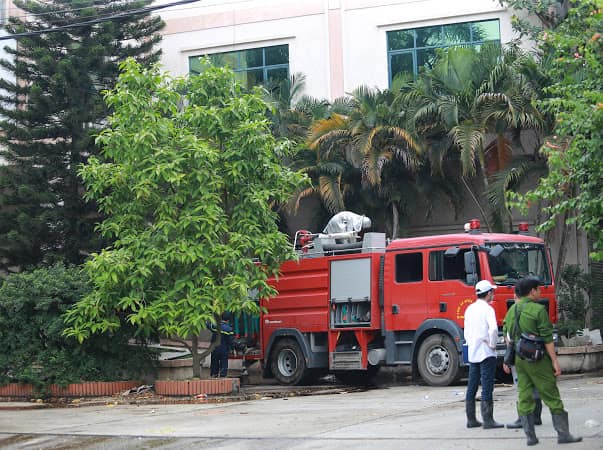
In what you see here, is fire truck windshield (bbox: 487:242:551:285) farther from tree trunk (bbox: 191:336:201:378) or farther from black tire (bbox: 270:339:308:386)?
tree trunk (bbox: 191:336:201:378)

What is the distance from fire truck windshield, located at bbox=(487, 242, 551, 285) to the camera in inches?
679

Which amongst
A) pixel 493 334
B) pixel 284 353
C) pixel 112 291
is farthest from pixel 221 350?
pixel 493 334

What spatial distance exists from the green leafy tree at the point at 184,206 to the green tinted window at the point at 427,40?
349 inches

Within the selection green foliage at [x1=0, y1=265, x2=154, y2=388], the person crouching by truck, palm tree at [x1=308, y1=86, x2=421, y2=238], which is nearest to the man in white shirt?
the person crouching by truck

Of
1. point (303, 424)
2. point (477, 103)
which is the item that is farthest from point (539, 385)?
point (477, 103)

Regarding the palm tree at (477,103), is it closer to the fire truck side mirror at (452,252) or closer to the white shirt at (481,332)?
the fire truck side mirror at (452,252)

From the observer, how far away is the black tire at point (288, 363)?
19.8m

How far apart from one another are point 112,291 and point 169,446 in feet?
22.4

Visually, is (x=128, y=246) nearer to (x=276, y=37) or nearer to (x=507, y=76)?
(x=507, y=76)

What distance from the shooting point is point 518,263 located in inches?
693

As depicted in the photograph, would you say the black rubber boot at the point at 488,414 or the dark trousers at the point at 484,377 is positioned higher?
the dark trousers at the point at 484,377

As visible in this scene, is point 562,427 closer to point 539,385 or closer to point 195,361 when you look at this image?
point 539,385


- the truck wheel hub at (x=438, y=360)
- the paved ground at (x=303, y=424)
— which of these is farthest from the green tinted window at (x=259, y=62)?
the paved ground at (x=303, y=424)

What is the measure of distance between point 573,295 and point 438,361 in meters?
5.99
